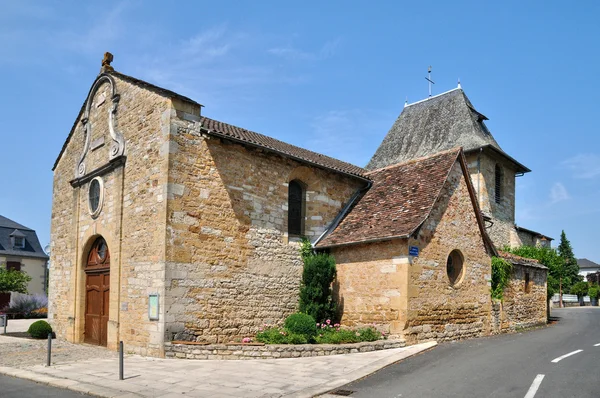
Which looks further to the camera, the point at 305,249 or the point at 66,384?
the point at 305,249

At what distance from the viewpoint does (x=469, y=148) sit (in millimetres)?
24375

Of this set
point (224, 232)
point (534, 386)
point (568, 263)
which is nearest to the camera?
point (534, 386)

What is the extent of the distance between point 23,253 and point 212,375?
119 feet

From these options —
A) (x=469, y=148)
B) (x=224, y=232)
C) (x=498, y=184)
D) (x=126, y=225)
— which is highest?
(x=469, y=148)

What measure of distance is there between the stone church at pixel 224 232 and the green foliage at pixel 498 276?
0.40 metres

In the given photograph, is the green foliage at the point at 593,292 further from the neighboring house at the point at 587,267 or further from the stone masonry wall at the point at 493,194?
the neighboring house at the point at 587,267

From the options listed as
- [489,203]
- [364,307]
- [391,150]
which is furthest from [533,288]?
[391,150]

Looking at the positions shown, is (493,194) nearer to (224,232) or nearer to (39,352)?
(224,232)

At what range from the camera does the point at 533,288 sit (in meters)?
19.7

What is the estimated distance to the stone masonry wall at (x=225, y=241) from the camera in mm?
12406

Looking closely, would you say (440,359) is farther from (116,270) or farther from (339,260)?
(116,270)


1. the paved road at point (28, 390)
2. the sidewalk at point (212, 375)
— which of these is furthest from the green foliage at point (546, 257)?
the paved road at point (28, 390)

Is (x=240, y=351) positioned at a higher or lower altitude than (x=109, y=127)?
lower

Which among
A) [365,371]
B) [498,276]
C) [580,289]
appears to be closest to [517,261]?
[498,276]
